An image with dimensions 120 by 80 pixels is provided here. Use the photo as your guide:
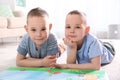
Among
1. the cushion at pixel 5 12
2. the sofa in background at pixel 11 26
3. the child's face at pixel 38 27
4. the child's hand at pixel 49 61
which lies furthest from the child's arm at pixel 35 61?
the cushion at pixel 5 12

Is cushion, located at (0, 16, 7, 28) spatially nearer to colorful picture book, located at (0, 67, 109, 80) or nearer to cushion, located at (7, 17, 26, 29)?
cushion, located at (7, 17, 26, 29)

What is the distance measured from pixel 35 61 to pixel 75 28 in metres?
0.32

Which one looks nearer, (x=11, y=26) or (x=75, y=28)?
(x=75, y=28)

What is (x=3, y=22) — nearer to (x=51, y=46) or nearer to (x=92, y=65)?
(x=51, y=46)

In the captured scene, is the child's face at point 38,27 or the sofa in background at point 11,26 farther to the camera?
the sofa in background at point 11,26

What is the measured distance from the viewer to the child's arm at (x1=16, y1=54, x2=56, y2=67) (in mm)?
1299

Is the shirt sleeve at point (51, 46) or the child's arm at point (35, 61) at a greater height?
the shirt sleeve at point (51, 46)

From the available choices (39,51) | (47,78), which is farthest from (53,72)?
(39,51)

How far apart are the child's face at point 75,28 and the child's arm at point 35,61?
0.18m

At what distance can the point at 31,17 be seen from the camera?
1291mm

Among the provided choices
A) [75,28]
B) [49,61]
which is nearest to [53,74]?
[49,61]

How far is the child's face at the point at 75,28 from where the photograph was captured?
120 centimetres

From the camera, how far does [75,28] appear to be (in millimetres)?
1202

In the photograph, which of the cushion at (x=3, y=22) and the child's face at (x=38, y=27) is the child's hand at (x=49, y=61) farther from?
the cushion at (x=3, y=22)
